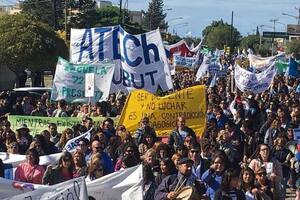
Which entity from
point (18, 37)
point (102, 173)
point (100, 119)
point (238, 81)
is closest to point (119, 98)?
point (100, 119)

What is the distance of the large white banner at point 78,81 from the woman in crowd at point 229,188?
7.90 metres

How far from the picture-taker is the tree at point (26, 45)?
35.0 meters

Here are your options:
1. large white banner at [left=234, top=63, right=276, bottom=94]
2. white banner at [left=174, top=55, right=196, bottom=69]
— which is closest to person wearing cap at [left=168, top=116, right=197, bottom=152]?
large white banner at [left=234, top=63, right=276, bottom=94]

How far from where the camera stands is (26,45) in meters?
35.3

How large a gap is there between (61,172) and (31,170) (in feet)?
1.35

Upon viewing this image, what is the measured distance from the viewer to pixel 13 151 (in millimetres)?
10328

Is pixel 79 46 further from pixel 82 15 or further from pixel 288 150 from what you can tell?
pixel 82 15

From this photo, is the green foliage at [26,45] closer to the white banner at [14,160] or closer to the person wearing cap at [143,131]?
the person wearing cap at [143,131]

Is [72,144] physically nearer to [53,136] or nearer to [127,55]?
[53,136]

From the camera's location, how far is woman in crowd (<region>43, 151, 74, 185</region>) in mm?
8398

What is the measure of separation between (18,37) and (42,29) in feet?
5.69

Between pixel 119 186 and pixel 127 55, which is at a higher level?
pixel 127 55

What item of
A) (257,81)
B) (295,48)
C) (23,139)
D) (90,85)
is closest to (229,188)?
(23,139)

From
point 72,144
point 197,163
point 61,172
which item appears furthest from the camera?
point 72,144
